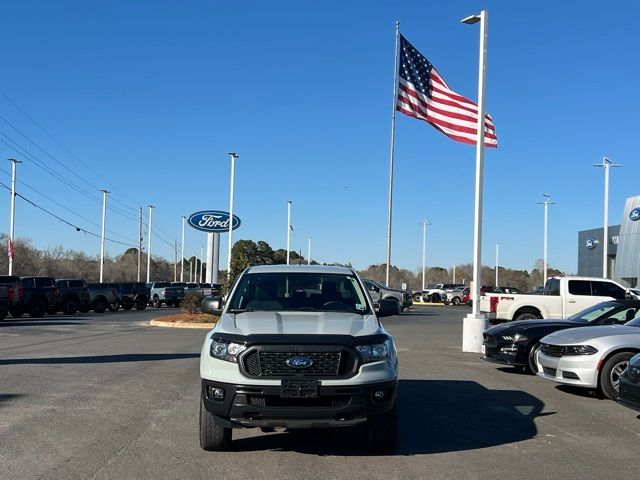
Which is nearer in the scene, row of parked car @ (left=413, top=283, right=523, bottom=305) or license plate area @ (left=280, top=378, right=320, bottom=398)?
license plate area @ (left=280, top=378, right=320, bottom=398)

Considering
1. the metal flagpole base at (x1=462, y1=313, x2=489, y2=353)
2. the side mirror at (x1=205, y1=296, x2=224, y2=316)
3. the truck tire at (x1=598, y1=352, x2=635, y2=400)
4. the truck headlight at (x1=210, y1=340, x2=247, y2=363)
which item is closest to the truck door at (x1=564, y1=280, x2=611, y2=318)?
the metal flagpole base at (x1=462, y1=313, x2=489, y2=353)

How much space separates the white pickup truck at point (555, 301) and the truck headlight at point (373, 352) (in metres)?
14.5

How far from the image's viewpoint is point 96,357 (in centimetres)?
1417

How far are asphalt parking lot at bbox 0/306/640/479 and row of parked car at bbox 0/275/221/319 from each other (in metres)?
17.2

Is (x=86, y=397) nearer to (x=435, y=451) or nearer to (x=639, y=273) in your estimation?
(x=435, y=451)

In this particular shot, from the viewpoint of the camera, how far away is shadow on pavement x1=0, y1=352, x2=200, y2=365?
13.3 m

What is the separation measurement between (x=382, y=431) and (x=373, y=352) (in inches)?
33.6

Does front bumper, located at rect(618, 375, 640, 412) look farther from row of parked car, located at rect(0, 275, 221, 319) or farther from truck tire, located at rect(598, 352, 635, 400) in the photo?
row of parked car, located at rect(0, 275, 221, 319)

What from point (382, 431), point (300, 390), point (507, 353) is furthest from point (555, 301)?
point (300, 390)

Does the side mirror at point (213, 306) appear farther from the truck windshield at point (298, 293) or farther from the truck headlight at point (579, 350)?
the truck headlight at point (579, 350)

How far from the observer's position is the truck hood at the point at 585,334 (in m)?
10.0

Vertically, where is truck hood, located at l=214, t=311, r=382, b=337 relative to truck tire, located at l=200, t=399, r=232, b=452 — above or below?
above

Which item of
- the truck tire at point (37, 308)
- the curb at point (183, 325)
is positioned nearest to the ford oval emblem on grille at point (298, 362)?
the curb at point (183, 325)

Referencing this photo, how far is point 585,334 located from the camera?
33.7 feet
